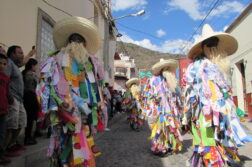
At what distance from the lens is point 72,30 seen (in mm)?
3152

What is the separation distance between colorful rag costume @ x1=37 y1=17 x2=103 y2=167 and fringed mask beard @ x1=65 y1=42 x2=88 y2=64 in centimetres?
5

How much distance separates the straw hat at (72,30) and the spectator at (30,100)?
64.6 inches

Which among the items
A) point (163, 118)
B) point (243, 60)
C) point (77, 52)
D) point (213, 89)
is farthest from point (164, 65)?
point (243, 60)

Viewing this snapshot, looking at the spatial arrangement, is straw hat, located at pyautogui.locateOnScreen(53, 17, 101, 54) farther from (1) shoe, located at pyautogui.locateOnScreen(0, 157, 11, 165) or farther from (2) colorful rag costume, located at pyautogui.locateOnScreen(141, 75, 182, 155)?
(2) colorful rag costume, located at pyautogui.locateOnScreen(141, 75, 182, 155)

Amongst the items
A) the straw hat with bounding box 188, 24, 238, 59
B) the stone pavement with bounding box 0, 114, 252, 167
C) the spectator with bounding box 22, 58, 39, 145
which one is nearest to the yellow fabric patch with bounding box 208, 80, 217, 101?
the straw hat with bounding box 188, 24, 238, 59

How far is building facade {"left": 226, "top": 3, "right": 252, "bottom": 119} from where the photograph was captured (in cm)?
1188

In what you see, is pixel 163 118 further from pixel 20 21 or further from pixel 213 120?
pixel 20 21

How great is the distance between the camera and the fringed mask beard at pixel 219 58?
308 centimetres

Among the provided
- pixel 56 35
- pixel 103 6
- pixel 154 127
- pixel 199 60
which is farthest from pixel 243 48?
pixel 56 35

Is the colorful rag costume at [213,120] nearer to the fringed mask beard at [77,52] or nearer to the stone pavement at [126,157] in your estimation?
the stone pavement at [126,157]

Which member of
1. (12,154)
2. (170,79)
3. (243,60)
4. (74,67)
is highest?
(243,60)

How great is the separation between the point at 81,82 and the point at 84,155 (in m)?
0.89

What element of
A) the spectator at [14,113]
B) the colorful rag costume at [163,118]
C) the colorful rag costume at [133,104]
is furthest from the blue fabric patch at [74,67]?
the colorful rag costume at [133,104]

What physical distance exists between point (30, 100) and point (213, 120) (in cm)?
333
